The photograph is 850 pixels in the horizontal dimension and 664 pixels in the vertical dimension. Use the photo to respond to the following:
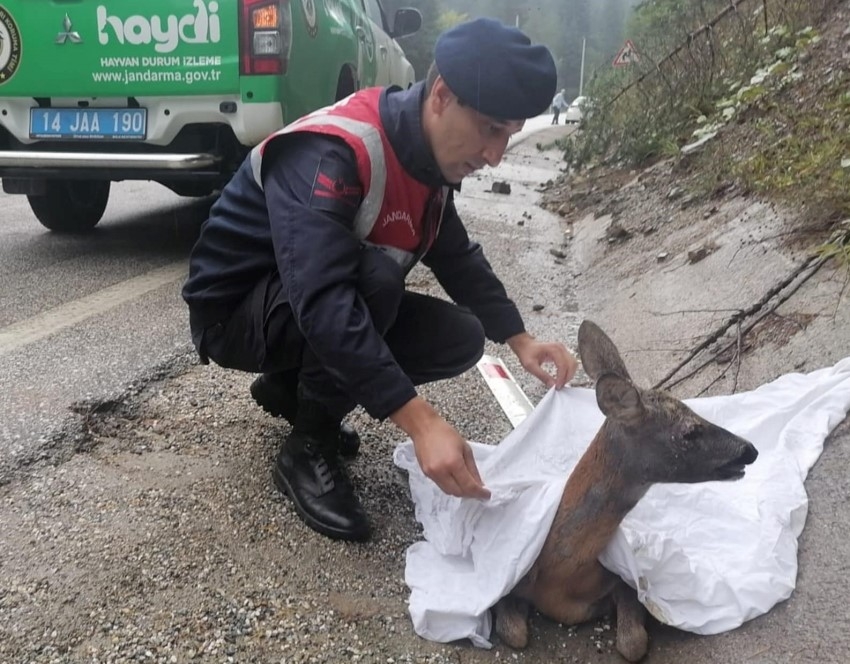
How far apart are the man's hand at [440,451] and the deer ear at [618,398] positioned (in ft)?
0.93

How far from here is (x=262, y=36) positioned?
3.76 metres

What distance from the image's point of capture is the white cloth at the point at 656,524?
5.18ft

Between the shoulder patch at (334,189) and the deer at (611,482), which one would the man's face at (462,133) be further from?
the deer at (611,482)

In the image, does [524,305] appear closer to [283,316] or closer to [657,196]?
[657,196]

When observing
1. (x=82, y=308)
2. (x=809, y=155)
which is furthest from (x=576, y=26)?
(x=82, y=308)

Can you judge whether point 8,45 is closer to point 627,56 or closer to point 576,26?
point 627,56

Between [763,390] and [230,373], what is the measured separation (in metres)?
1.78

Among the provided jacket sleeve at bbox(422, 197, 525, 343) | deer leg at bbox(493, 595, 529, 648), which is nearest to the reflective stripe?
jacket sleeve at bbox(422, 197, 525, 343)

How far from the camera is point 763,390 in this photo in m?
2.15

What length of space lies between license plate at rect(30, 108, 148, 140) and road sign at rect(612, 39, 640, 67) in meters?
5.59

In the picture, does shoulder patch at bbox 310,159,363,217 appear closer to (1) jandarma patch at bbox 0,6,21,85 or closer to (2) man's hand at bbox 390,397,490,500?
(2) man's hand at bbox 390,397,490,500

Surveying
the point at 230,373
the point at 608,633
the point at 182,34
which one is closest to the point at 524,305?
the point at 230,373

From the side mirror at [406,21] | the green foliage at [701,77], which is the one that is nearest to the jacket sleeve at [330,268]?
the green foliage at [701,77]

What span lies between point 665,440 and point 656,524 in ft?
1.27
